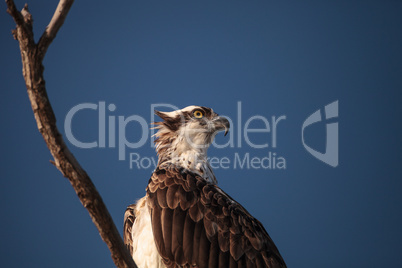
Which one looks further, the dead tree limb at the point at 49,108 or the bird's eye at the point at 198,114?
the bird's eye at the point at 198,114

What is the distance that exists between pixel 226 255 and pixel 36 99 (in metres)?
2.53

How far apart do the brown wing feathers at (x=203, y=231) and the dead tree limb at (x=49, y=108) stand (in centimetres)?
137

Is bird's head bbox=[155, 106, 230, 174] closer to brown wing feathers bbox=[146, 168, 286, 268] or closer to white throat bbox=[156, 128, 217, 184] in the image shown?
white throat bbox=[156, 128, 217, 184]

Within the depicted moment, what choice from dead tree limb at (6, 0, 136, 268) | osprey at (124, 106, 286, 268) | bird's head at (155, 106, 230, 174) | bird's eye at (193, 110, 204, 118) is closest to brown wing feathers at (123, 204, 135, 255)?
osprey at (124, 106, 286, 268)

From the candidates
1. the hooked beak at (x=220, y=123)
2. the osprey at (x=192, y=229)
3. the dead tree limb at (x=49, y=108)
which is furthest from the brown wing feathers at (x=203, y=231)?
the dead tree limb at (x=49, y=108)

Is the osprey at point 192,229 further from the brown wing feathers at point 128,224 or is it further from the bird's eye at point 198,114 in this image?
the bird's eye at point 198,114

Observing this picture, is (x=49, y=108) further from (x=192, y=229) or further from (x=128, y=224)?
(x=128, y=224)

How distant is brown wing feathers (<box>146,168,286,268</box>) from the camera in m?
4.21

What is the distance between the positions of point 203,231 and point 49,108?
2.23m

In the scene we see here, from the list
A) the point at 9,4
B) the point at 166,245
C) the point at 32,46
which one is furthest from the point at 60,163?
the point at 166,245

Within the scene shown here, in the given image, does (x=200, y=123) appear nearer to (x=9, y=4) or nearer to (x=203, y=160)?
(x=203, y=160)

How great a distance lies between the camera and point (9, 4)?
2.56 metres

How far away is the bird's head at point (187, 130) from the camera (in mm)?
5312

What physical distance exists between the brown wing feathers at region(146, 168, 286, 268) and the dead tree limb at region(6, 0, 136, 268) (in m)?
1.37
